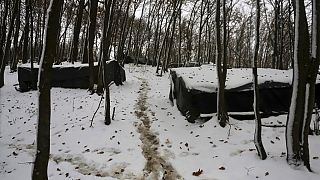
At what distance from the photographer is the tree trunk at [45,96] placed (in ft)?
16.4

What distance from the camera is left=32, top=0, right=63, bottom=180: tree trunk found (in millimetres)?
4989

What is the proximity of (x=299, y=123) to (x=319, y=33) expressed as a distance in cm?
188

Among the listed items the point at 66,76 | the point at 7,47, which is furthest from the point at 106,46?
the point at 7,47

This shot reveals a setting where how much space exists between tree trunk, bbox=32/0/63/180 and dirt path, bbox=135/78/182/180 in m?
2.25

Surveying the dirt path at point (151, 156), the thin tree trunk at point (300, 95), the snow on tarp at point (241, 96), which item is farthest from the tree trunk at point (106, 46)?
the thin tree trunk at point (300, 95)

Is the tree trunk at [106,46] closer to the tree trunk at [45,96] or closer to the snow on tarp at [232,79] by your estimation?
the snow on tarp at [232,79]

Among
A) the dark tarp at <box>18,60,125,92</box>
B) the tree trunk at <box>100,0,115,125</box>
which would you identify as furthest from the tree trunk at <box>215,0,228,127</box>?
the dark tarp at <box>18,60,125,92</box>

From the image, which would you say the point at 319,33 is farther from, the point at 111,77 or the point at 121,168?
the point at 111,77

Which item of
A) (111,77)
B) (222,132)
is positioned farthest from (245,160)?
(111,77)

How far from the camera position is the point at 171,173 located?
6555mm

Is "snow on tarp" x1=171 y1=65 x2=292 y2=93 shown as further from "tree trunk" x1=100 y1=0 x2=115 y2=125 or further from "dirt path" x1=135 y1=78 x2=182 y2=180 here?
"tree trunk" x1=100 y1=0 x2=115 y2=125

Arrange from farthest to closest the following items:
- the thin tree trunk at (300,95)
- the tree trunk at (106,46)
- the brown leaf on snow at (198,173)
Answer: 1. the tree trunk at (106,46)
2. the brown leaf on snow at (198,173)
3. the thin tree trunk at (300,95)

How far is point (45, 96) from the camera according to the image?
5023mm

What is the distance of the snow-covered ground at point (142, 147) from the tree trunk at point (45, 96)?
159cm
